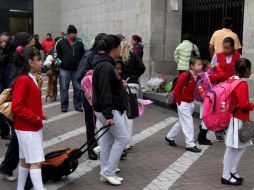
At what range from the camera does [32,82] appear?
427 cm

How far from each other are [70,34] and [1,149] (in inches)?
149

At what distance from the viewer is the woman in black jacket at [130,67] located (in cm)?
632

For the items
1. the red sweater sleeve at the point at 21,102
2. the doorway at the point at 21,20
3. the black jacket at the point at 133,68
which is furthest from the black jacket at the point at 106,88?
the doorway at the point at 21,20

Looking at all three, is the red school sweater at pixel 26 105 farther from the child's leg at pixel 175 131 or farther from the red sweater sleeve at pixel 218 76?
the red sweater sleeve at pixel 218 76

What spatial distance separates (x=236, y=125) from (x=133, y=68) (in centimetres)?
210

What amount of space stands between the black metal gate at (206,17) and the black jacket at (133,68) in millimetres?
4477

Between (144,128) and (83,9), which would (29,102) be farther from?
(83,9)

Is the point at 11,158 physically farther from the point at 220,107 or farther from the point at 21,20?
the point at 21,20

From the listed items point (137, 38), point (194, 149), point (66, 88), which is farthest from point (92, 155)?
point (137, 38)

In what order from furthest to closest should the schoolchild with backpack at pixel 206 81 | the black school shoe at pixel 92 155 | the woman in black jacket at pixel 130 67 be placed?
the schoolchild with backpack at pixel 206 81 < the woman in black jacket at pixel 130 67 < the black school shoe at pixel 92 155

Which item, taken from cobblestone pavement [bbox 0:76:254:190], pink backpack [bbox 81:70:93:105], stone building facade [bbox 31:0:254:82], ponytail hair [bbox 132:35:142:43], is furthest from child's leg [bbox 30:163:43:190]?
stone building facade [bbox 31:0:254:82]

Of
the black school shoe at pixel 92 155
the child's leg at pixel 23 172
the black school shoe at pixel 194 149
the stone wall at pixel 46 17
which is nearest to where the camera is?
the child's leg at pixel 23 172

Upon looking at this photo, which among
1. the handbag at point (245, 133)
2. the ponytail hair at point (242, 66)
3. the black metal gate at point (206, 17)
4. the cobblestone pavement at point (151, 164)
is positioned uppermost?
the black metal gate at point (206, 17)

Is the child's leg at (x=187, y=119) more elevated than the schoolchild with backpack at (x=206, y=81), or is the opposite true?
the schoolchild with backpack at (x=206, y=81)
